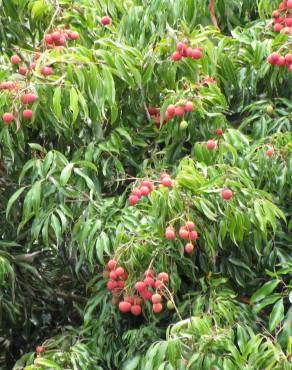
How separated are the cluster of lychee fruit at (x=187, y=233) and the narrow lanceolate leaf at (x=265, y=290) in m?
0.35

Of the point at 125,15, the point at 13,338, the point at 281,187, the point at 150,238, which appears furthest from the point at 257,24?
the point at 13,338

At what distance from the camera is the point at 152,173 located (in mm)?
3773

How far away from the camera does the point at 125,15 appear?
421 centimetres

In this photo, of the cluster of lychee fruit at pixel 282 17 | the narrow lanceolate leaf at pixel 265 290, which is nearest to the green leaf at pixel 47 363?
the narrow lanceolate leaf at pixel 265 290

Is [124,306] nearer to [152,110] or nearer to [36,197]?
[36,197]

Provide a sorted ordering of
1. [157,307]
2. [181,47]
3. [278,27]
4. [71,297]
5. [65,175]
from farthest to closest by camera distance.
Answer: [71,297], [278,27], [181,47], [65,175], [157,307]

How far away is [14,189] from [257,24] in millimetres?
1297

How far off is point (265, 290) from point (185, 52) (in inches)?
38.4

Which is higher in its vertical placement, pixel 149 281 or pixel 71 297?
pixel 149 281

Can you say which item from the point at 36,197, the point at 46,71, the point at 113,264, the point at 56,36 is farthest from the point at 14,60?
the point at 113,264

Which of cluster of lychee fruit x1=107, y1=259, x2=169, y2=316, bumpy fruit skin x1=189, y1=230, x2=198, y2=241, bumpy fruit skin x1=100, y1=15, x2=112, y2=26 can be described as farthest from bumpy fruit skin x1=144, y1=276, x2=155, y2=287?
bumpy fruit skin x1=100, y1=15, x2=112, y2=26

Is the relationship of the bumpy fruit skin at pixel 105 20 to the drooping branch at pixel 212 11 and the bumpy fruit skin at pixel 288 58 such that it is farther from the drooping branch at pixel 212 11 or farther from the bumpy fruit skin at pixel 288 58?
the bumpy fruit skin at pixel 288 58

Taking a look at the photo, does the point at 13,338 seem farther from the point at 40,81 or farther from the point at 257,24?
the point at 257,24

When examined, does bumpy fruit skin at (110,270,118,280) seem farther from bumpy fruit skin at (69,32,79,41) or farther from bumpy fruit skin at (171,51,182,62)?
bumpy fruit skin at (69,32,79,41)
